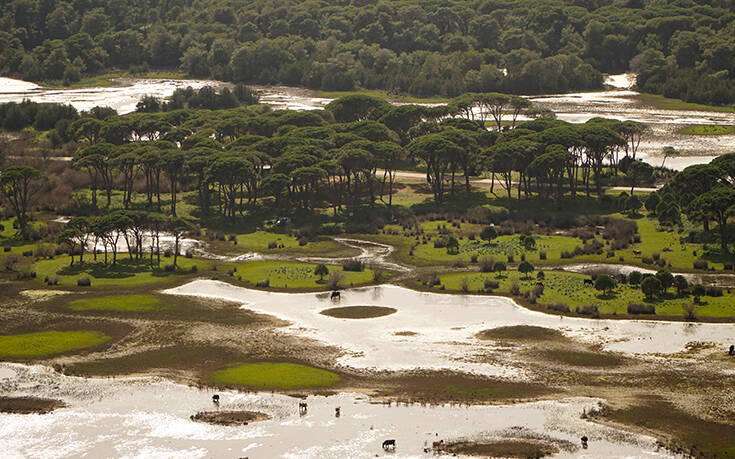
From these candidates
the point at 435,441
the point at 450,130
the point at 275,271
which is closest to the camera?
the point at 435,441

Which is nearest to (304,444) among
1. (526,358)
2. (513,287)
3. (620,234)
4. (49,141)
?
(526,358)

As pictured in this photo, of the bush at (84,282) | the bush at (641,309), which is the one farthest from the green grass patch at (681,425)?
the bush at (84,282)

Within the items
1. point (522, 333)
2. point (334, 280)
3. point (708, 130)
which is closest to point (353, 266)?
point (334, 280)

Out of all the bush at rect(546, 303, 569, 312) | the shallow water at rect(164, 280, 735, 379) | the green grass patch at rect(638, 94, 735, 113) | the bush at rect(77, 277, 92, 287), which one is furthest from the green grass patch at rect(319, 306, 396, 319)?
the green grass patch at rect(638, 94, 735, 113)

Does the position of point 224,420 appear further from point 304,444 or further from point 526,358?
point 526,358

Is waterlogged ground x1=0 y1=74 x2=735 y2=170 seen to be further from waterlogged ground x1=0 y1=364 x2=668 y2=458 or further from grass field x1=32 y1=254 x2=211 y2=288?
waterlogged ground x1=0 y1=364 x2=668 y2=458

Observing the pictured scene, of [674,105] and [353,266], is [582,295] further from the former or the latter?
[674,105]
